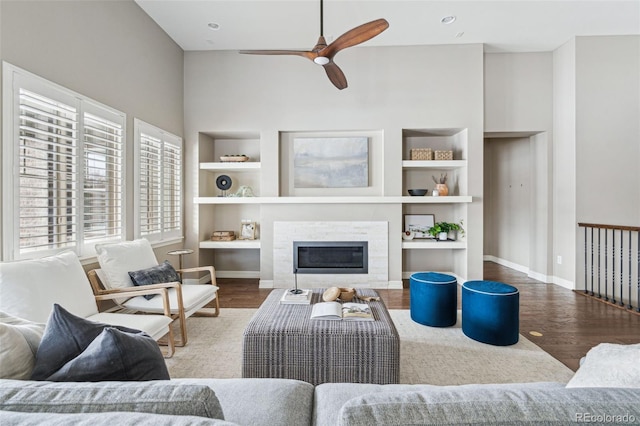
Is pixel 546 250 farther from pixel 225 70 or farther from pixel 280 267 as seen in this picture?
pixel 225 70

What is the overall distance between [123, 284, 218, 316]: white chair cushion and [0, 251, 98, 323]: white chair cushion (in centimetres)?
34

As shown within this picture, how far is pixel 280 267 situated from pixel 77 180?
2731mm

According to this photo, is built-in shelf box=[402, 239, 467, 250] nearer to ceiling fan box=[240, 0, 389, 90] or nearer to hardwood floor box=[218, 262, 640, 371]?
hardwood floor box=[218, 262, 640, 371]

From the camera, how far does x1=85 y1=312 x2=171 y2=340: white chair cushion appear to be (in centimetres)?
216

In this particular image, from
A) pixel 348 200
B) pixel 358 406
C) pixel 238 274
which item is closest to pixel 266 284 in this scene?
pixel 238 274

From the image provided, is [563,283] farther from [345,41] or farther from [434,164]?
[345,41]

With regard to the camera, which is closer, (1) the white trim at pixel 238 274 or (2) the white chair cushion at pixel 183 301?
(2) the white chair cushion at pixel 183 301

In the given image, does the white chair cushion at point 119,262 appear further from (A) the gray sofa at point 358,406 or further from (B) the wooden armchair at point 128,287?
(A) the gray sofa at point 358,406

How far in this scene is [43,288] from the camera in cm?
201

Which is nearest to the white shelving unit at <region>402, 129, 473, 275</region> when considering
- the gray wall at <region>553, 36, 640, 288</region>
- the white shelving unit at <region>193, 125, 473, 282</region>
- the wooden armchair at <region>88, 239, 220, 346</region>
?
the white shelving unit at <region>193, 125, 473, 282</region>

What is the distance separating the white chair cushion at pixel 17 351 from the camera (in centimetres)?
96

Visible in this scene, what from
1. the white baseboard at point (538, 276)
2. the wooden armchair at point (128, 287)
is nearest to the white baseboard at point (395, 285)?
the white baseboard at point (538, 276)

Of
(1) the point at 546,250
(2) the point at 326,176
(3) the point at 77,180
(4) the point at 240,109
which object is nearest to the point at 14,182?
(3) the point at 77,180

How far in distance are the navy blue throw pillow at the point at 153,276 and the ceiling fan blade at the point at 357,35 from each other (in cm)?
251
